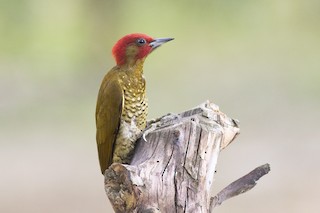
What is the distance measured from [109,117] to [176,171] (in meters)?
0.54

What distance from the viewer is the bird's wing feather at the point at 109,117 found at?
8.70 feet

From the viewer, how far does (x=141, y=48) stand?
2684 millimetres

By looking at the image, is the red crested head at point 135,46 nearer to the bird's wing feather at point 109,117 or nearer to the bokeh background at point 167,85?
the bird's wing feather at point 109,117

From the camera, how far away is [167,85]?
855 centimetres

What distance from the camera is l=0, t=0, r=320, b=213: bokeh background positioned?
5.75 metres

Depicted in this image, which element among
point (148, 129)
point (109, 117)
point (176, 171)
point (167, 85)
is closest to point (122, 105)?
point (109, 117)

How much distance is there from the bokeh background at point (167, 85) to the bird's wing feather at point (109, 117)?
106 inches

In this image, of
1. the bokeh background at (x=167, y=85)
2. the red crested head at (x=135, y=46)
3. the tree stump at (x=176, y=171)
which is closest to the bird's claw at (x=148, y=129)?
the tree stump at (x=176, y=171)

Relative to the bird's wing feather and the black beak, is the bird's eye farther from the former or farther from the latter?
the bird's wing feather

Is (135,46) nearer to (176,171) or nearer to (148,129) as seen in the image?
(148,129)

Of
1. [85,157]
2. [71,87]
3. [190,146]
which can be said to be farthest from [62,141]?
[190,146]

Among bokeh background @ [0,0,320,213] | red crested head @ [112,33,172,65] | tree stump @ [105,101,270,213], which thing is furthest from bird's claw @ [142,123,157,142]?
bokeh background @ [0,0,320,213]

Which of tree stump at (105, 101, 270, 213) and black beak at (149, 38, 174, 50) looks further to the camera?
black beak at (149, 38, 174, 50)

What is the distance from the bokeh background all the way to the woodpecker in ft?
8.86
